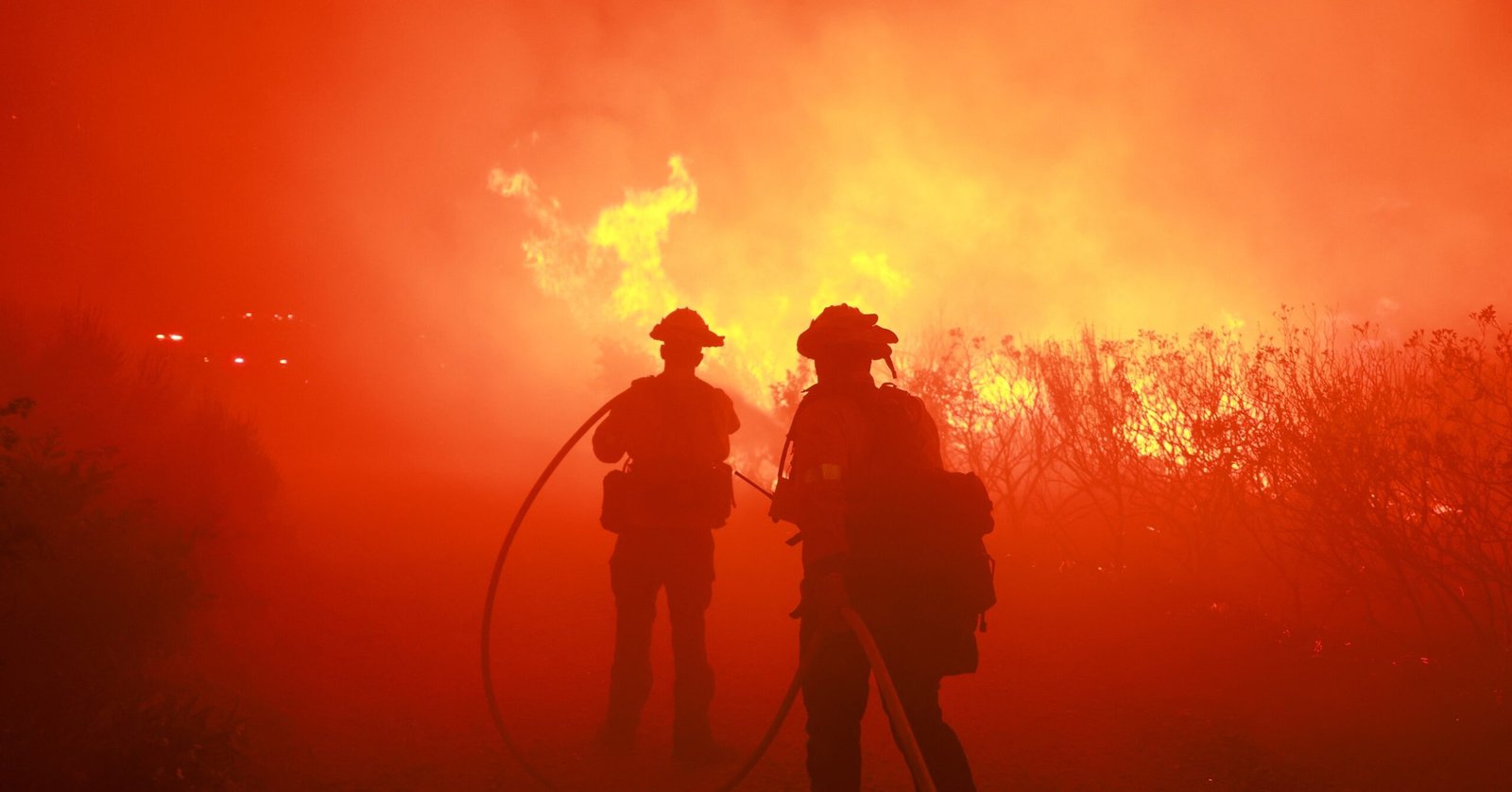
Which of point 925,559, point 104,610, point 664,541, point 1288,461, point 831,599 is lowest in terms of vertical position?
point 831,599

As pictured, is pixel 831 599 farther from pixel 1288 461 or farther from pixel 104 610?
pixel 1288 461

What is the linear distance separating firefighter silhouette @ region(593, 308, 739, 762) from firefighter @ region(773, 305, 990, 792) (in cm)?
149

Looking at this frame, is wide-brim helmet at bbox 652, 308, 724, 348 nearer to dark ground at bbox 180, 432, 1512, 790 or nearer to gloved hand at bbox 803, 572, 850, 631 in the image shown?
gloved hand at bbox 803, 572, 850, 631

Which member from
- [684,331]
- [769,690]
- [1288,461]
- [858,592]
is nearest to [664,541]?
[684,331]

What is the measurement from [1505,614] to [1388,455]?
128 cm

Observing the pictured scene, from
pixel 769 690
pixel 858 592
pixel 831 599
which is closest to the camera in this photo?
pixel 831 599

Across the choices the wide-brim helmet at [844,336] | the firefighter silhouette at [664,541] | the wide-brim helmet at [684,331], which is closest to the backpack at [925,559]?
the wide-brim helmet at [844,336]

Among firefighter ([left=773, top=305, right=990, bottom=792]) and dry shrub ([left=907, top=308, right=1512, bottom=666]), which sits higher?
dry shrub ([left=907, top=308, right=1512, bottom=666])

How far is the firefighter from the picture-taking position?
3.08 meters

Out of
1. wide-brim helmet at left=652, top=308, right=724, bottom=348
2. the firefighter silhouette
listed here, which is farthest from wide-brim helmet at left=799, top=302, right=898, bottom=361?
wide-brim helmet at left=652, top=308, right=724, bottom=348

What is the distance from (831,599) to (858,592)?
0.55 ft

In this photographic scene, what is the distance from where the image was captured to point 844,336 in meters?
3.44

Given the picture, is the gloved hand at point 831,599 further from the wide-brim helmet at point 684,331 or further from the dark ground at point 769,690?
the wide-brim helmet at point 684,331

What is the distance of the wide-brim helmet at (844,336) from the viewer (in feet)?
11.3
